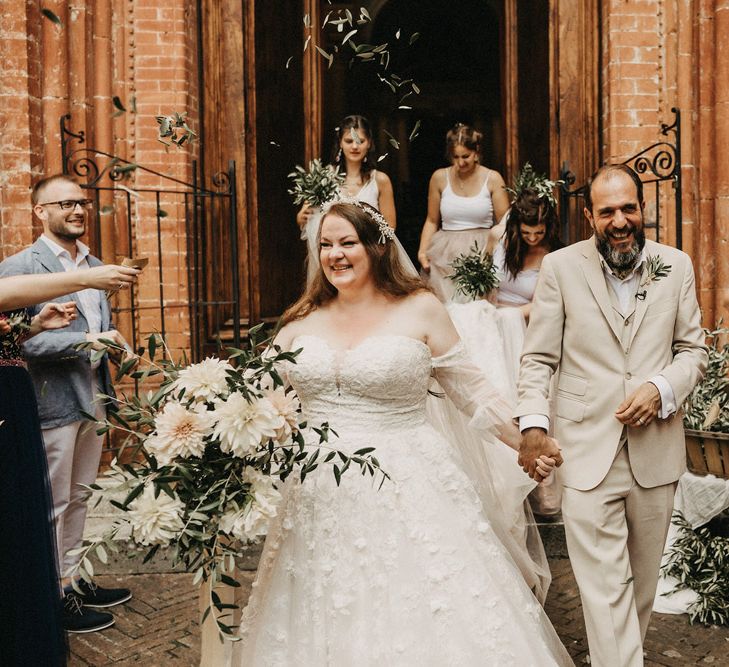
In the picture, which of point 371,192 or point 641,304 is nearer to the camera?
point 641,304

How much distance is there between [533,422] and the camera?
3234 mm

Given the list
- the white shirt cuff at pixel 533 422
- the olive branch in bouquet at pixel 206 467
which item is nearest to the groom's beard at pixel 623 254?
the white shirt cuff at pixel 533 422

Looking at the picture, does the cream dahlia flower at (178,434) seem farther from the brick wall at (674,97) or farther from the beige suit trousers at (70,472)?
the brick wall at (674,97)

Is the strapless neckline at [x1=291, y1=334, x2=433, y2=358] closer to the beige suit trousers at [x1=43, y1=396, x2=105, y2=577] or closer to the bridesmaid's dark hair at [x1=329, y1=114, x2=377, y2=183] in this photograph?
the beige suit trousers at [x1=43, y1=396, x2=105, y2=577]

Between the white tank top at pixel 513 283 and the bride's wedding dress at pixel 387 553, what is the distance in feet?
6.98

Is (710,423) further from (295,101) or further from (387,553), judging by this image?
(295,101)

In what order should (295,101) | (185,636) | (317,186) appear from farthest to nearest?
(295,101) < (317,186) < (185,636)

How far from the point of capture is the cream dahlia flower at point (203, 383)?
2.62 meters

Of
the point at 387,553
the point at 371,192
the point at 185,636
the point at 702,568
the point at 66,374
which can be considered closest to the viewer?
the point at 387,553

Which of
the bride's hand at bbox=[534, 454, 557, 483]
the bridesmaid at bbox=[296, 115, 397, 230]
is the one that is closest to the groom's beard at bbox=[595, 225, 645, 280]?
the bride's hand at bbox=[534, 454, 557, 483]

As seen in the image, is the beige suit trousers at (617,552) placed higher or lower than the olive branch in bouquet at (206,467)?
lower

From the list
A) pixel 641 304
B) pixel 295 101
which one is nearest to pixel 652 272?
pixel 641 304

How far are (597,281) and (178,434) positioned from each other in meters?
1.75

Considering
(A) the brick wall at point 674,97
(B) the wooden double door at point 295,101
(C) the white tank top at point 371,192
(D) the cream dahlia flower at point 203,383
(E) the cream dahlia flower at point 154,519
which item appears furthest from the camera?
(B) the wooden double door at point 295,101
